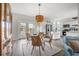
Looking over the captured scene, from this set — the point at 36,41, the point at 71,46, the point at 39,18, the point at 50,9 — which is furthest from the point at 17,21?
the point at 71,46

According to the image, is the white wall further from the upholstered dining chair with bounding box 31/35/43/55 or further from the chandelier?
the upholstered dining chair with bounding box 31/35/43/55

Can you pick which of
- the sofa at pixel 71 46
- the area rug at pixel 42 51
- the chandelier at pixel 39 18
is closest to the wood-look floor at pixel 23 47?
the area rug at pixel 42 51

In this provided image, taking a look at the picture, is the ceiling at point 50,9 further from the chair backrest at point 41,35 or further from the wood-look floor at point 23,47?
the wood-look floor at point 23,47

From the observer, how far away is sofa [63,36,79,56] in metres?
2.08

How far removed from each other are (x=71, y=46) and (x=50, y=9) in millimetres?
847

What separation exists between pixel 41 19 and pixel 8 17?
63 cm

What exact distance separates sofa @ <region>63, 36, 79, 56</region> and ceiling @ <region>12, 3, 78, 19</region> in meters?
0.45

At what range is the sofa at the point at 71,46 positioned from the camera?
2084 millimetres

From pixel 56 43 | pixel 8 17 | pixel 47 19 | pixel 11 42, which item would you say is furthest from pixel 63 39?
pixel 8 17

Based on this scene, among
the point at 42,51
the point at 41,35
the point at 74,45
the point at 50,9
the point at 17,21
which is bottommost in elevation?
the point at 42,51

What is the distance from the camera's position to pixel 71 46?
2.14m

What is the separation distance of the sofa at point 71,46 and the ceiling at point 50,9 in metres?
0.45

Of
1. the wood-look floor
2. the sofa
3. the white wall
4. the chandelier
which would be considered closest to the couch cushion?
the sofa

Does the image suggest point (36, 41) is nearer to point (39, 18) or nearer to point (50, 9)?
point (39, 18)
